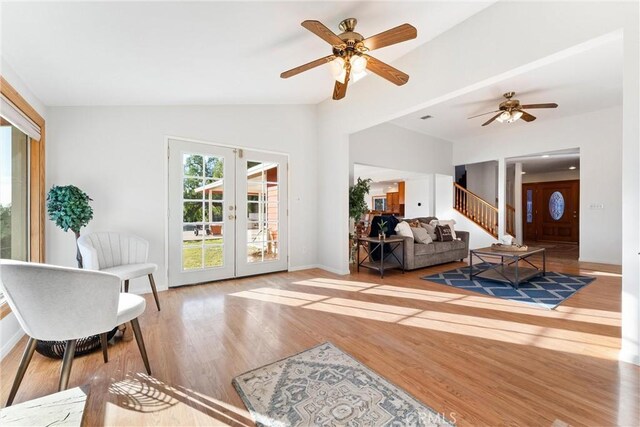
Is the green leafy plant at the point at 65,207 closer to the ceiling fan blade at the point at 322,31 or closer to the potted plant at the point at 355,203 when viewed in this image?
the ceiling fan blade at the point at 322,31

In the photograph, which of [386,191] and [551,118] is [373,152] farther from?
[386,191]

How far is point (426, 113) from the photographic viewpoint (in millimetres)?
5508

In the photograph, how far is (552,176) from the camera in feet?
30.3

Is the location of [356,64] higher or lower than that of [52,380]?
higher

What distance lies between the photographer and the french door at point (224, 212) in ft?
12.6

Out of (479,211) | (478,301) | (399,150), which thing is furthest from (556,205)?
(478,301)

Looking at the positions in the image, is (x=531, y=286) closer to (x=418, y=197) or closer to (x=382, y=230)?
(x=382, y=230)

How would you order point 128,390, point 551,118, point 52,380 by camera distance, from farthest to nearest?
point 551,118
point 52,380
point 128,390

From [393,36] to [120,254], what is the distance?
356cm

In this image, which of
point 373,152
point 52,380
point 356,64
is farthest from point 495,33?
point 52,380

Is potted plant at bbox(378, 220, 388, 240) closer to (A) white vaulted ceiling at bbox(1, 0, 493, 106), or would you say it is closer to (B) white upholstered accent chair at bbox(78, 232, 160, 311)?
(A) white vaulted ceiling at bbox(1, 0, 493, 106)

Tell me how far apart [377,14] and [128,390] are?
3.47 meters

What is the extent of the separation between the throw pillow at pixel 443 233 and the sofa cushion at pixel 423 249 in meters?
0.32

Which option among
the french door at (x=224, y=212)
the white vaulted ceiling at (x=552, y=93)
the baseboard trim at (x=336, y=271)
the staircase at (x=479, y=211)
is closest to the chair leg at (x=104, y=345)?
the french door at (x=224, y=212)
